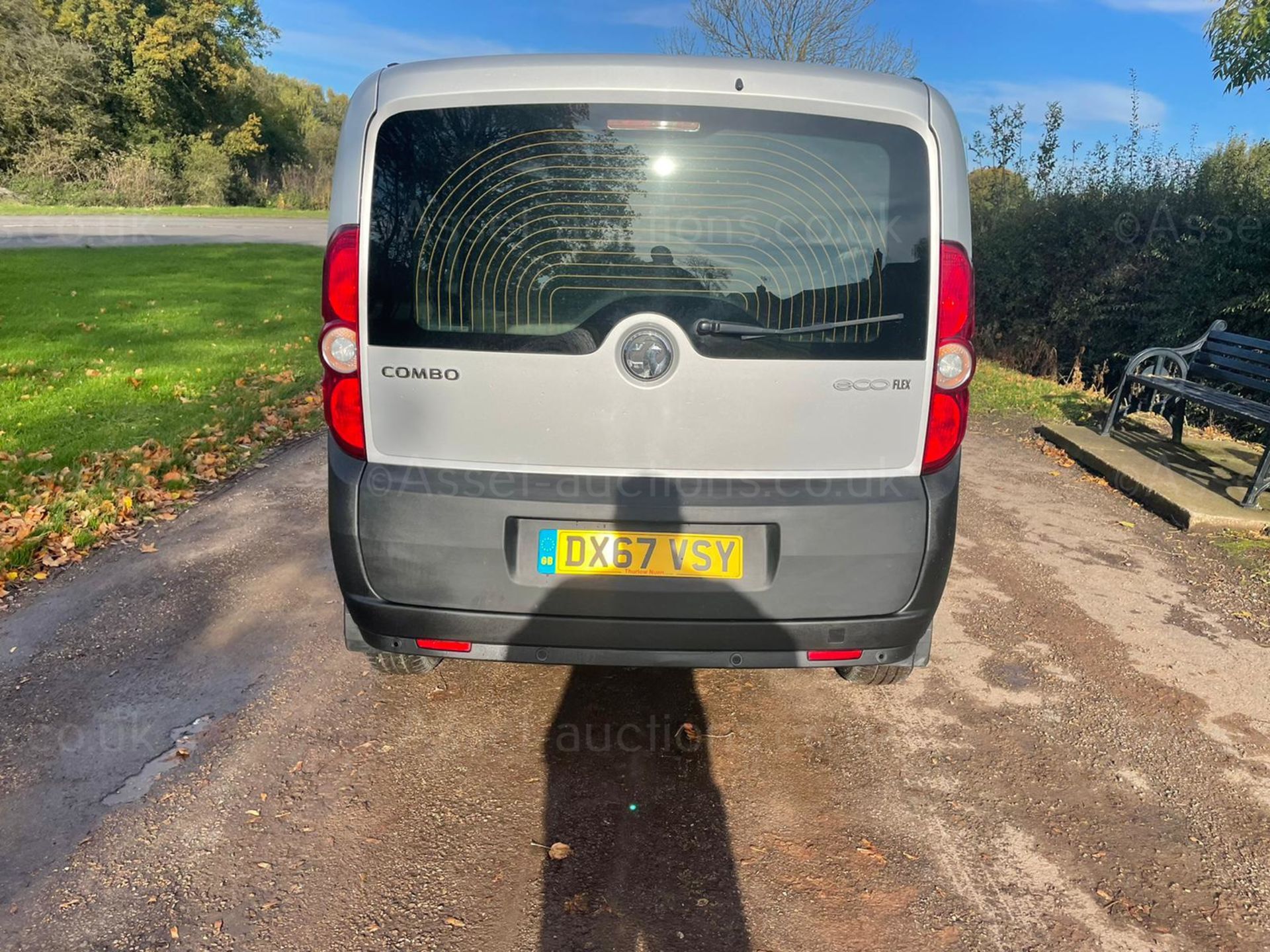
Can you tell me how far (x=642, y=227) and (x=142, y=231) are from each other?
25.6 m

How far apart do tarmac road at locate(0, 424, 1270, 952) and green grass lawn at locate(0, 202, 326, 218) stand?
3094 centimetres

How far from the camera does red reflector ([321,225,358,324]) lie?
254 cm

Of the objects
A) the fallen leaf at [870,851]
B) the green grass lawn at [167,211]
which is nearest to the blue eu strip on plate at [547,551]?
the fallen leaf at [870,851]

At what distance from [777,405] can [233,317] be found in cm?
1179

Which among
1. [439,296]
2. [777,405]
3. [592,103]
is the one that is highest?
[592,103]

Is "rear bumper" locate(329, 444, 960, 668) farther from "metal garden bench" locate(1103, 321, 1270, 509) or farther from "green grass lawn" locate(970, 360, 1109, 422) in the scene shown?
"green grass lawn" locate(970, 360, 1109, 422)

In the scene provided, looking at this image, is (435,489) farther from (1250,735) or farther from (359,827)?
(1250,735)

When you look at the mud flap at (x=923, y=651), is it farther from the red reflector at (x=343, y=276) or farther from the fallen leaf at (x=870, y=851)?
the red reflector at (x=343, y=276)

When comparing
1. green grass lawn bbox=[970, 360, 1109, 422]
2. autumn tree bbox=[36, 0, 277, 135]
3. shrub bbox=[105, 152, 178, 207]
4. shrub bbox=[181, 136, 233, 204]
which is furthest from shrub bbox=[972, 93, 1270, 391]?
autumn tree bbox=[36, 0, 277, 135]

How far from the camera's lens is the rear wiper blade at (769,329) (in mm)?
2516

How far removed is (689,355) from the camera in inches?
99.3

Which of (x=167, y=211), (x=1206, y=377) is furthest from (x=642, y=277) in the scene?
(x=167, y=211)

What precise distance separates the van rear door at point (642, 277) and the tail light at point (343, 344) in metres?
0.05

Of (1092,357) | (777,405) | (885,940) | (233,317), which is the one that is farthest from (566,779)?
(233,317)
